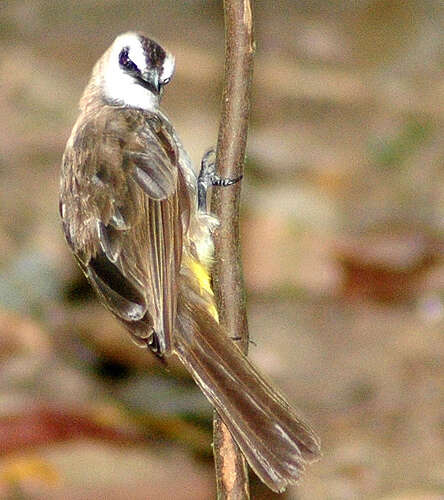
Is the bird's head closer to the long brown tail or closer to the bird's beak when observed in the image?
the bird's beak

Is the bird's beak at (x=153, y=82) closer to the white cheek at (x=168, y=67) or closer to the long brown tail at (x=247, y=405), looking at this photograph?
the white cheek at (x=168, y=67)

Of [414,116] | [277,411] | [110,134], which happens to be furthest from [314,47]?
[277,411]

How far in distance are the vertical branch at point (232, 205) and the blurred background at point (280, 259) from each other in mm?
2949

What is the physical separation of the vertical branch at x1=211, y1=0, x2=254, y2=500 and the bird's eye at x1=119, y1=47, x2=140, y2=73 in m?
1.12

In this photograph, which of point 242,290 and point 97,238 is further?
point 97,238

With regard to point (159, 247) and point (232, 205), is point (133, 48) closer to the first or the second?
point (159, 247)

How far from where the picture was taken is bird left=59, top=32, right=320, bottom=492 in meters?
3.90

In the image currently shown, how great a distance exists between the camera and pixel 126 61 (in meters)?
4.99

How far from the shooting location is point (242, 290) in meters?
3.96

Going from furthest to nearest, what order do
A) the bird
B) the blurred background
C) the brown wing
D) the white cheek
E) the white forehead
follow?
1. the blurred background
2. the white forehead
3. the white cheek
4. the brown wing
5. the bird

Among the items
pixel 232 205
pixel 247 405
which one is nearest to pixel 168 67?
pixel 232 205

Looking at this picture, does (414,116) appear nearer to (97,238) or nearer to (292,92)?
(292,92)

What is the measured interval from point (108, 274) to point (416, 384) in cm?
412

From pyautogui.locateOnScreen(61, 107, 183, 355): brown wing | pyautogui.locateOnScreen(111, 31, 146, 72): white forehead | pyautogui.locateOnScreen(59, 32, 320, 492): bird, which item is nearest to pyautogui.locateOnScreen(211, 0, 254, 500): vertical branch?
pyautogui.locateOnScreen(59, 32, 320, 492): bird
